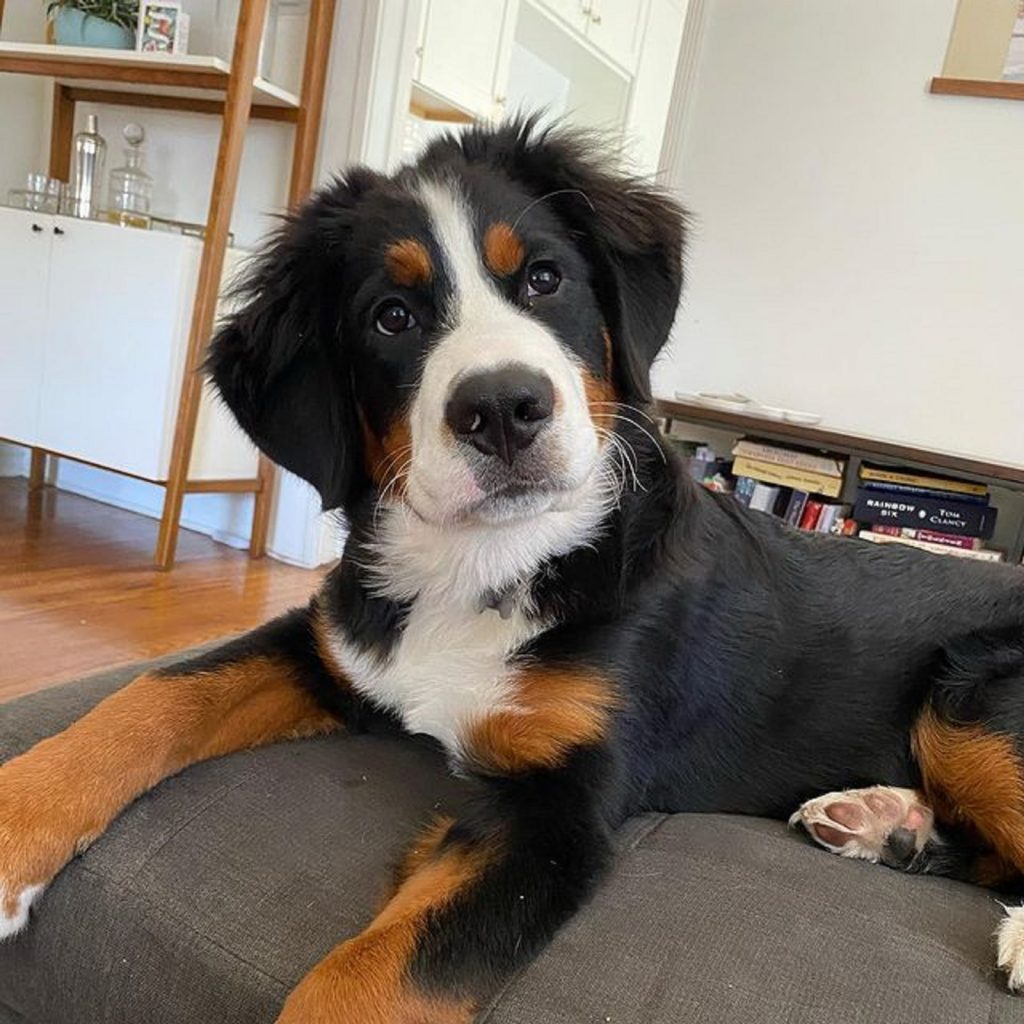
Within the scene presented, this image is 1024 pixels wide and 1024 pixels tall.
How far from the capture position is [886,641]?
1.61 metres

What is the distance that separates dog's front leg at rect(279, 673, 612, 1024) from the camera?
0.99 metres

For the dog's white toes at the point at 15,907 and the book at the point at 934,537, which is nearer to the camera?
the dog's white toes at the point at 15,907

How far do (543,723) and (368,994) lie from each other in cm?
41

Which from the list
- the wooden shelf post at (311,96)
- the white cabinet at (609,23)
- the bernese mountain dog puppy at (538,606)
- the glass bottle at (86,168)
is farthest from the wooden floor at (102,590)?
the white cabinet at (609,23)

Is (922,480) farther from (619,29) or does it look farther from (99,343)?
(619,29)

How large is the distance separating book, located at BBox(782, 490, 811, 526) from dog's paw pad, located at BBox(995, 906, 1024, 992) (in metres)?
2.76

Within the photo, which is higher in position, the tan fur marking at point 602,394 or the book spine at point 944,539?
the tan fur marking at point 602,394

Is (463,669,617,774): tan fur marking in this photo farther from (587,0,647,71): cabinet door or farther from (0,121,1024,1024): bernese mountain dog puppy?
(587,0,647,71): cabinet door

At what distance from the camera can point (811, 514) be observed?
3.92m

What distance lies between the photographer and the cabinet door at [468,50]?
4176mm

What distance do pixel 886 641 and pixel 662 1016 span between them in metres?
0.82

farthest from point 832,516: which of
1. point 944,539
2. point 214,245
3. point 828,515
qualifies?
point 214,245

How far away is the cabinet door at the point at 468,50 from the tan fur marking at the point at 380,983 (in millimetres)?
3524

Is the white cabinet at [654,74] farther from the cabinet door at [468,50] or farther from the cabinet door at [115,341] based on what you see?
the cabinet door at [115,341]
